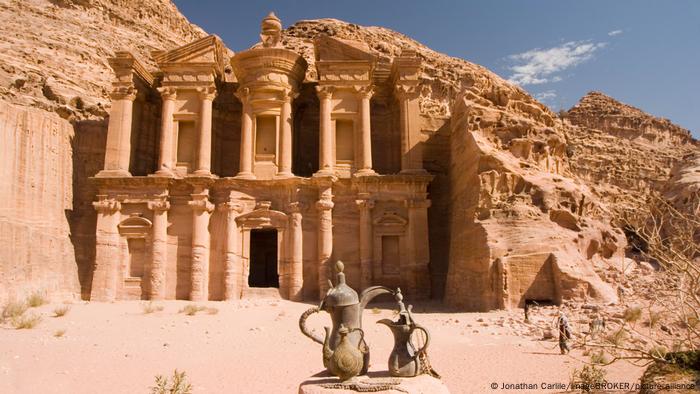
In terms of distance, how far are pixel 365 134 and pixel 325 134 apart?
1840mm

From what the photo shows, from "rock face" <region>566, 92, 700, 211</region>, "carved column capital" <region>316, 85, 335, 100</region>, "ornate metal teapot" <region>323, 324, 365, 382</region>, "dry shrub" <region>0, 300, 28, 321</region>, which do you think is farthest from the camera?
"rock face" <region>566, 92, 700, 211</region>

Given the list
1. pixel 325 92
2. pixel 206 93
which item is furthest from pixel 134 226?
pixel 325 92

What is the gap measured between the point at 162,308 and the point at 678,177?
24.7 metres

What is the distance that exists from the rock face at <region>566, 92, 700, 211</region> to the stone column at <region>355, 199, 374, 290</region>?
53.3ft

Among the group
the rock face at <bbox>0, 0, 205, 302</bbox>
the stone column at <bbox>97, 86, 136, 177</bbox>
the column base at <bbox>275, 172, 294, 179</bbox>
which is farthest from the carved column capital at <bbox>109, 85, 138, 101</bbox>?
the column base at <bbox>275, 172, 294, 179</bbox>

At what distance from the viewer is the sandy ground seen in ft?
32.6

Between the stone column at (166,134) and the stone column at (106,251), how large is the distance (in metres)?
2.46

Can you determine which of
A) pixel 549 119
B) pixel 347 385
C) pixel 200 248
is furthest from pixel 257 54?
pixel 347 385

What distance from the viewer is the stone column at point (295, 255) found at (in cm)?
2113

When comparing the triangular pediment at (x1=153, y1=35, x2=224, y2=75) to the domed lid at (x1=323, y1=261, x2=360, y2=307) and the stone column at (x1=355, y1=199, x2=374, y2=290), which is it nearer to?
the stone column at (x1=355, y1=199, x2=374, y2=290)

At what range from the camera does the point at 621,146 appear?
39781 millimetres

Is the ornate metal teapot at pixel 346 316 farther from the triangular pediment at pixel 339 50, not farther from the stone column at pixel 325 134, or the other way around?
the triangular pediment at pixel 339 50

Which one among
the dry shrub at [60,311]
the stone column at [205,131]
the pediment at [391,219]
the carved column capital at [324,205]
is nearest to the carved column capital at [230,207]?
the stone column at [205,131]

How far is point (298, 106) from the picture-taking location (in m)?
26.4
